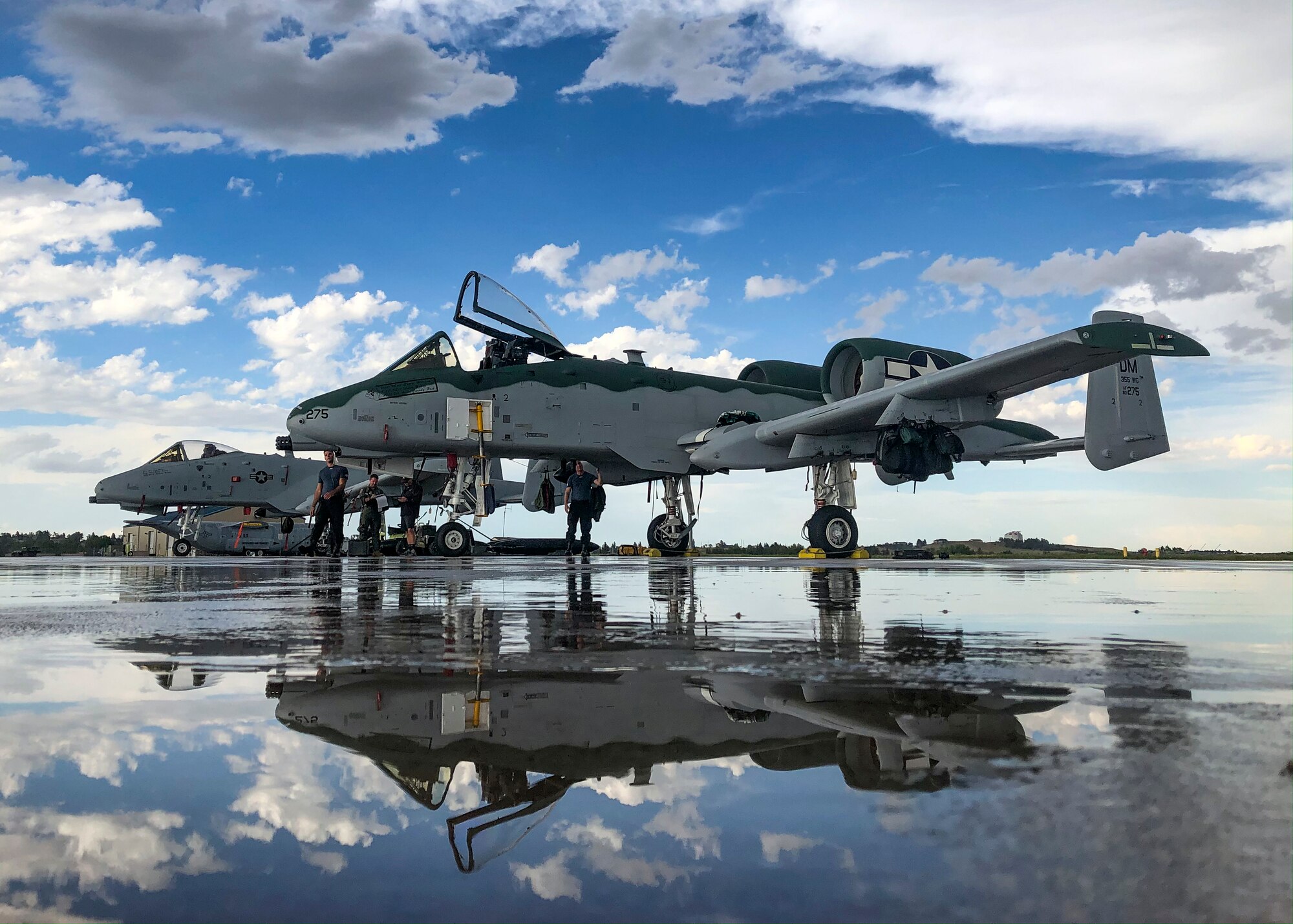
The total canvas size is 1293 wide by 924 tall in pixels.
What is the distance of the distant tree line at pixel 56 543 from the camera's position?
145 ft

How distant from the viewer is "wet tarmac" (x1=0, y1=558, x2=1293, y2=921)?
2.77 ft

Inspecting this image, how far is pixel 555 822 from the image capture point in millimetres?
1030

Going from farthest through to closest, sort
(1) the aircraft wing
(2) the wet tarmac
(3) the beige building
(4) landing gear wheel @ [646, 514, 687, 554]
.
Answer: (3) the beige building, (4) landing gear wheel @ [646, 514, 687, 554], (1) the aircraft wing, (2) the wet tarmac

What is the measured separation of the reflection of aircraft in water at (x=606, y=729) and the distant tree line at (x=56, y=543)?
157 feet

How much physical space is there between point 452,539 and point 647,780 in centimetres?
1582

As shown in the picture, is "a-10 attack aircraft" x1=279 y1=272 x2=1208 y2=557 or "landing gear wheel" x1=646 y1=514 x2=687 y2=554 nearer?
"a-10 attack aircraft" x1=279 y1=272 x2=1208 y2=557

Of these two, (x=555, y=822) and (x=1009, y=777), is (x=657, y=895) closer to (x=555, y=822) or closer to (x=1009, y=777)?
(x=555, y=822)

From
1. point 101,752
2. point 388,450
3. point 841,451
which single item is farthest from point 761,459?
point 101,752

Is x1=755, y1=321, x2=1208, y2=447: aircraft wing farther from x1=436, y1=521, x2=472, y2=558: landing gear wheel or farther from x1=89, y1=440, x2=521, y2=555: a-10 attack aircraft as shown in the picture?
x1=89, y1=440, x2=521, y2=555: a-10 attack aircraft

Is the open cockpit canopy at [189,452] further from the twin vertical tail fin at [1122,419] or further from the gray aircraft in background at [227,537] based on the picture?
the twin vertical tail fin at [1122,419]

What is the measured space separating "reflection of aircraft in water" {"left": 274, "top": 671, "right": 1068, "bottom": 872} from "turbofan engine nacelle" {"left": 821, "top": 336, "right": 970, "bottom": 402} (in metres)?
12.4

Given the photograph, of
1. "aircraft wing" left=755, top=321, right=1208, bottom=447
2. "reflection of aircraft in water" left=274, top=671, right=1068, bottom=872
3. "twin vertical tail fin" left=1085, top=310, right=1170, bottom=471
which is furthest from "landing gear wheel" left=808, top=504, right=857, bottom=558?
"reflection of aircraft in water" left=274, top=671, right=1068, bottom=872

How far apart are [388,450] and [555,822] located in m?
15.7

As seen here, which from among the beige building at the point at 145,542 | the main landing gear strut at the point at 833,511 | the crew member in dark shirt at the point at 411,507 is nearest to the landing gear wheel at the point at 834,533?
the main landing gear strut at the point at 833,511
